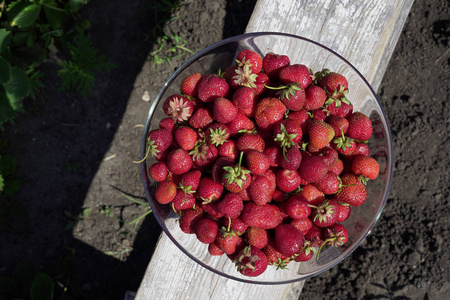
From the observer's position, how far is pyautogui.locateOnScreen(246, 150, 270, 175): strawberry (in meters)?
1.13

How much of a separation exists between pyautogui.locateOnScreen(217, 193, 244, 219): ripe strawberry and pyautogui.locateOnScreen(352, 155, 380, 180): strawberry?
44 cm

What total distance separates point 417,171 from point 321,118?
1.27 m

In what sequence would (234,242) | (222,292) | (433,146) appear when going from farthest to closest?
(433,146) → (222,292) → (234,242)

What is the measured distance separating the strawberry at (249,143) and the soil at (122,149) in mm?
1208

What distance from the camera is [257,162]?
113 centimetres

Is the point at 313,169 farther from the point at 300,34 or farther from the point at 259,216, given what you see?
the point at 300,34

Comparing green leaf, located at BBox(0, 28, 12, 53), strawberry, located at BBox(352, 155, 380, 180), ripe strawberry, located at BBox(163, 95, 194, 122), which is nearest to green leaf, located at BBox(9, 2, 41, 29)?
green leaf, located at BBox(0, 28, 12, 53)

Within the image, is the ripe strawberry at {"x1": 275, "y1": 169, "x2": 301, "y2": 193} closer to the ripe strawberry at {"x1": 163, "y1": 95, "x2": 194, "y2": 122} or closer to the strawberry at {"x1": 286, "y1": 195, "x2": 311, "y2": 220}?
the strawberry at {"x1": 286, "y1": 195, "x2": 311, "y2": 220}

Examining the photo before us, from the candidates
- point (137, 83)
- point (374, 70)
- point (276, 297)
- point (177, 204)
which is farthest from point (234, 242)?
point (137, 83)

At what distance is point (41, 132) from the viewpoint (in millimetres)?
2285

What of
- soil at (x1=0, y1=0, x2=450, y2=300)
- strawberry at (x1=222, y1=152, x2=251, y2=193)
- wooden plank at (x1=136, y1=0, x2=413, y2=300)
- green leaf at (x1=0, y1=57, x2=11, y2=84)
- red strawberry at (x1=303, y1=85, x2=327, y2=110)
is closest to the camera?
strawberry at (x1=222, y1=152, x2=251, y2=193)

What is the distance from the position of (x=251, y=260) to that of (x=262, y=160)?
346mm

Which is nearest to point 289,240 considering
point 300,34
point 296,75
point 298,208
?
point 298,208

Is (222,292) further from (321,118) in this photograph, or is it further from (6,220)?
(6,220)
